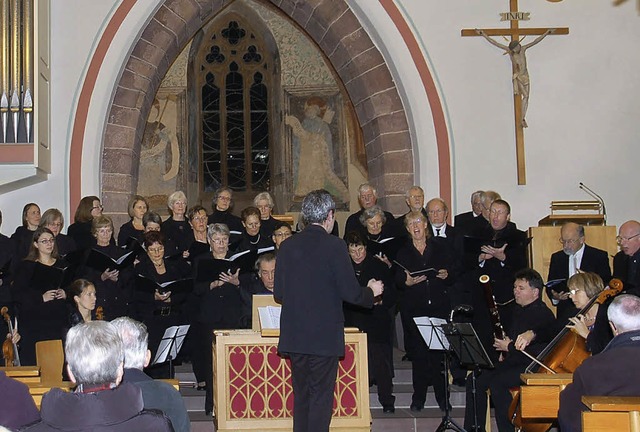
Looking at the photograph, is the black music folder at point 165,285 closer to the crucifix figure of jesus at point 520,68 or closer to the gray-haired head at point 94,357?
the gray-haired head at point 94,357

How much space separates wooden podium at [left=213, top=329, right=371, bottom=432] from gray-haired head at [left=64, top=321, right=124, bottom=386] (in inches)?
135

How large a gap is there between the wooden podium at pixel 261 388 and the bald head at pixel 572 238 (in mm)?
2521

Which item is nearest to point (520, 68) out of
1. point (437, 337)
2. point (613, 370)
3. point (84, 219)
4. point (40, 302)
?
point (437, 337)

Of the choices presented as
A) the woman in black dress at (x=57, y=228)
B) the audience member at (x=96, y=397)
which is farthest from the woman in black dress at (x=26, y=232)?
the audience member at (x=96, y=397)

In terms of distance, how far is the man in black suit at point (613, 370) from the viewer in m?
4.55

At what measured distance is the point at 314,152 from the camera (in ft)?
45.1

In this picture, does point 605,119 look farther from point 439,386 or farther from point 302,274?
point 302,274

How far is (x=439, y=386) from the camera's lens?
25.6 ft

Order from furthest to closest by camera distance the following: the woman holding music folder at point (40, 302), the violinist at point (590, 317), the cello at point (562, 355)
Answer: the woman holding music folder at point (40, 302) → the cello at point (562, 355) → the violinist at point (590, 317)

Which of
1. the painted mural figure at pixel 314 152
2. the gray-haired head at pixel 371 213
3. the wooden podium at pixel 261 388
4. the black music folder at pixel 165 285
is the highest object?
the painted mural figure at pixel 314 152

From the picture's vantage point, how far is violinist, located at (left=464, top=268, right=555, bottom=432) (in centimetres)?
691

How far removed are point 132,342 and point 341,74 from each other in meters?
7.55

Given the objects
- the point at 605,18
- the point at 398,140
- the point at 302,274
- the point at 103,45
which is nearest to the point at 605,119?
the point at 605,18

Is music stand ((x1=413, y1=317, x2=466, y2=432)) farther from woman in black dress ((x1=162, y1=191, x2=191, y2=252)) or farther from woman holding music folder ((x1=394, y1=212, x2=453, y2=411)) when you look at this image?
woman in black dress ((x1=162, y1=191, x2=191, y2=252))
